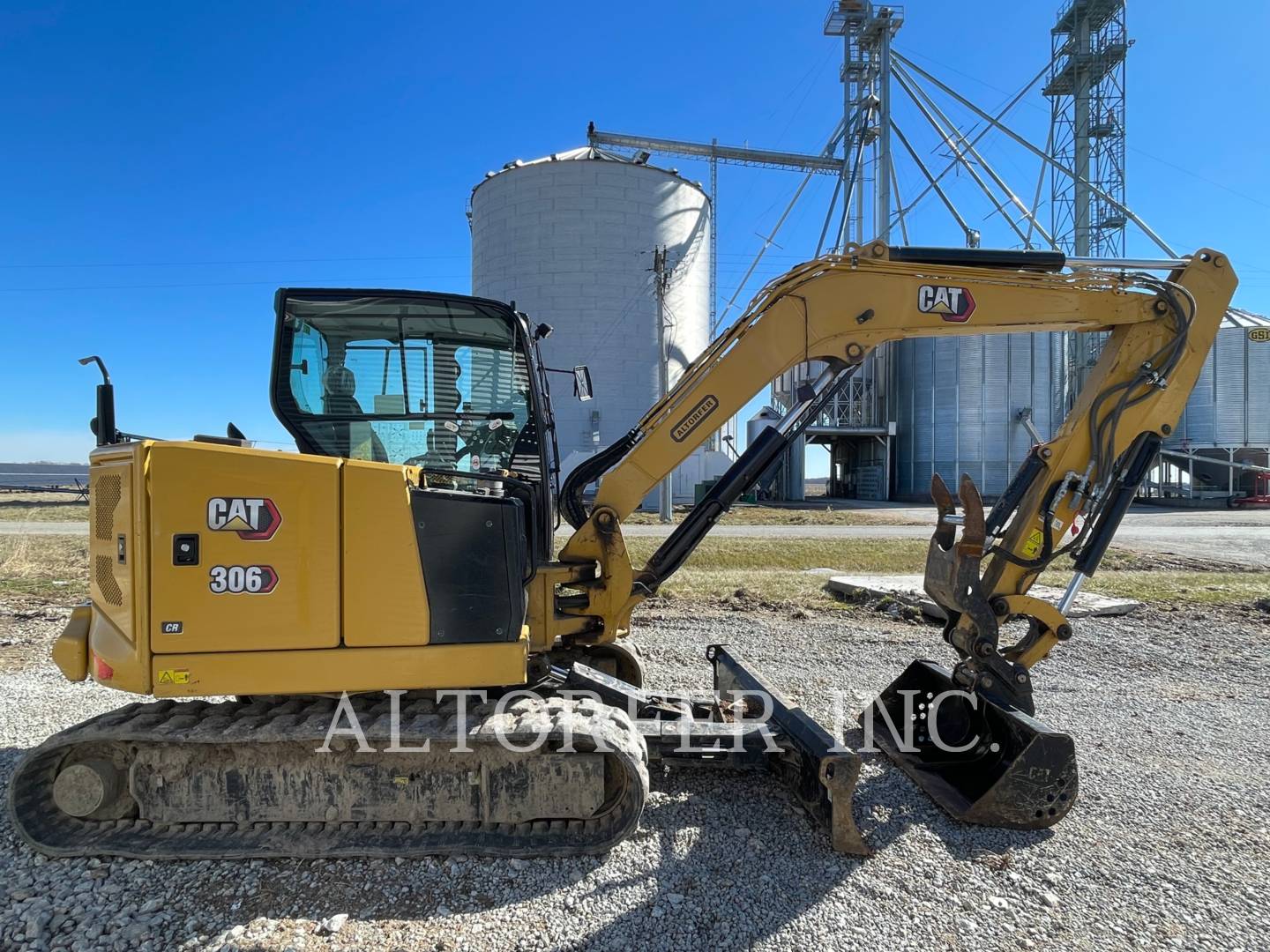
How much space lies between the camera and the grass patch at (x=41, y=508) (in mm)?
21075

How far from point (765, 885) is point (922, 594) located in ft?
20.7

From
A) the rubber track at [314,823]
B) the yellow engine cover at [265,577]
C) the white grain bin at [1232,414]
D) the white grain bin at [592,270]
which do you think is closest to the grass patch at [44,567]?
the rubber track at [314,823]

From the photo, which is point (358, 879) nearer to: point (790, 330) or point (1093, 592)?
point (790, 330)

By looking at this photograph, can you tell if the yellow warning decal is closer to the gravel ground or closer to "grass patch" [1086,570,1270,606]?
the gravel ground

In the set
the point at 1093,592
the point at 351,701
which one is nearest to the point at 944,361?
the point at 1093,592

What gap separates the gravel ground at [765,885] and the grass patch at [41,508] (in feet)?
71.8

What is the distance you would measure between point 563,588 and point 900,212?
3202 centimetres

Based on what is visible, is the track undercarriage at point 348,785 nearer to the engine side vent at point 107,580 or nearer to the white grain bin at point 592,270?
the engine side vent at point 107,580

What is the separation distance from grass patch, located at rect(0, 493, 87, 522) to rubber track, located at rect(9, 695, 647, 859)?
21775 millimetres

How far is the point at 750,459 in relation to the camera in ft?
13.8

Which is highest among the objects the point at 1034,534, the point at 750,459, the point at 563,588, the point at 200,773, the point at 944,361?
the point at 944,361

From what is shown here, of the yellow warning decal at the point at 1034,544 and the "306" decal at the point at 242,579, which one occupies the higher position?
the yellow warning decal at the point at 1034,544

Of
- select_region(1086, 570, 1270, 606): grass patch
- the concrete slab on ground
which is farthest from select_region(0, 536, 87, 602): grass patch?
select_region(1086, 570, 1270, 606): grass patch

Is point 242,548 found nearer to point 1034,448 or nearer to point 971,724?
point 971,724
